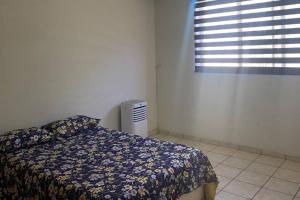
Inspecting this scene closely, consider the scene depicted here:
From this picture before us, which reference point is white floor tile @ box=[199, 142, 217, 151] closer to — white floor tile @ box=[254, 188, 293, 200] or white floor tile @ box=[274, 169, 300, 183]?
white floor tile @ box=[274, 169, 300, 183]

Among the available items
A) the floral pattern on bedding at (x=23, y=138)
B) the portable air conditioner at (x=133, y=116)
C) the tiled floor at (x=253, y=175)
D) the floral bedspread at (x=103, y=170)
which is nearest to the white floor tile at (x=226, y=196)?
the tiled floor at (x=253, y=175)

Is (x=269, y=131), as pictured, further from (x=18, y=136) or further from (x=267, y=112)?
(x=18, y=136)

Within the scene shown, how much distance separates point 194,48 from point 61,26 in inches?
74.3

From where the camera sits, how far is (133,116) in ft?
12.8

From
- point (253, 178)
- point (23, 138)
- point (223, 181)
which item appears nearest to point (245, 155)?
point (253, 178)

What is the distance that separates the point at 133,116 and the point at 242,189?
1684 mm

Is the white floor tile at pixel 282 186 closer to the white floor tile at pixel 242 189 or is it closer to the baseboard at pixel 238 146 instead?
the white floor tile at pixel 242 189

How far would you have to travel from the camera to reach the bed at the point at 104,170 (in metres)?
1.97

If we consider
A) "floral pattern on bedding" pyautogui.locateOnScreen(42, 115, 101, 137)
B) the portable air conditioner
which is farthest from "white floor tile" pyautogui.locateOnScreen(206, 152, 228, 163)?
"floral pattern on bedding" pyautogui.locateOnScreen(42, 115, 101, 137)

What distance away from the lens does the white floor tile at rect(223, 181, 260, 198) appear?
2.78 m

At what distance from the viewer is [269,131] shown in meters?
3.64

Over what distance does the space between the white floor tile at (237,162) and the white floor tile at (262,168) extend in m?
0.07

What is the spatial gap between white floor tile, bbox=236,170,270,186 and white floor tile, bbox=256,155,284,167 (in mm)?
368

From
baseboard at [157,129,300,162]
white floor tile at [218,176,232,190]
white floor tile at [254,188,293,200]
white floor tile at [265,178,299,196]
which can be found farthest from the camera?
baseboard at [157,129,300,162]
